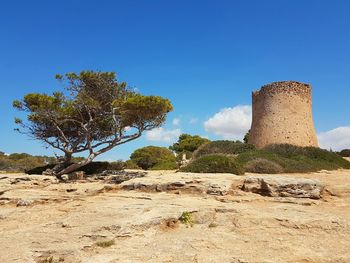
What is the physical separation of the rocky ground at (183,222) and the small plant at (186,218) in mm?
23

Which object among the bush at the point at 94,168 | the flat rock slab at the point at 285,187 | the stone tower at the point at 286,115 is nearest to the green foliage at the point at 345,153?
the stone tower at the point at 286,115

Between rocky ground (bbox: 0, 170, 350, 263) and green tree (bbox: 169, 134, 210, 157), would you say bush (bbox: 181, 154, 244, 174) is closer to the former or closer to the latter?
rocky ground (bbox: 0, 170, 350, 263)

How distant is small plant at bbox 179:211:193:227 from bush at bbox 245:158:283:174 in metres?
10.1

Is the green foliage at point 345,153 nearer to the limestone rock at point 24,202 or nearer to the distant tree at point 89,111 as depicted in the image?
the distant tree at point 89,111

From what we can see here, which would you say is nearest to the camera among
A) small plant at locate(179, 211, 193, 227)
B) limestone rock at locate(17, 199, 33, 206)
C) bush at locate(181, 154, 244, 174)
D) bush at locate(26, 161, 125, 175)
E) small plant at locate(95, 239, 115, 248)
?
small plant at locate(95, 239, 115, 248)

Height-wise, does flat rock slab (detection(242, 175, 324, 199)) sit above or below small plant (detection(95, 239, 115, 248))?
above

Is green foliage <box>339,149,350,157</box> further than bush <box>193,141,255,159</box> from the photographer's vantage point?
Yes

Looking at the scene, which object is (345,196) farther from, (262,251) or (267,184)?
(262,251)

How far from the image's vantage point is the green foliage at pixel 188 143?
45.5m

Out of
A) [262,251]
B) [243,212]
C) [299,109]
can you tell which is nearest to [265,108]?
[299,109]

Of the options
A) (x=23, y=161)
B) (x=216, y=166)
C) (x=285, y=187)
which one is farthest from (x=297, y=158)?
(x=23, y=161)

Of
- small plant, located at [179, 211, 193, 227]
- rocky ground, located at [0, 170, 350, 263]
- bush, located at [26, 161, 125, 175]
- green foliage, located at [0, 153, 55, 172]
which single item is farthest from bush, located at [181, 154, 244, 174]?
green foliage, located at [0, 153, 55, 172]

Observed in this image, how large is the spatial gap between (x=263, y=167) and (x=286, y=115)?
37.5 ft

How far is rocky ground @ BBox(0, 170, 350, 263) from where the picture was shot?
571cm
